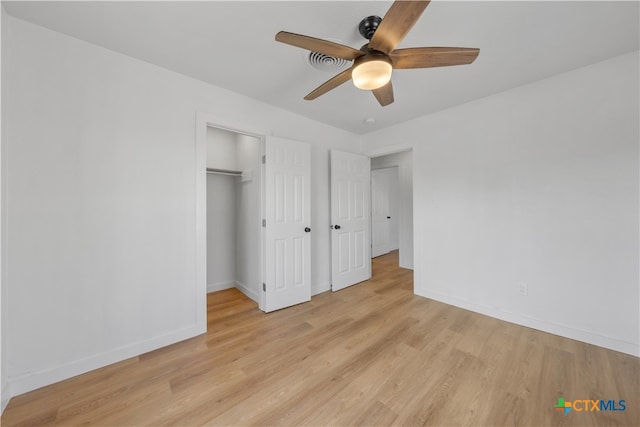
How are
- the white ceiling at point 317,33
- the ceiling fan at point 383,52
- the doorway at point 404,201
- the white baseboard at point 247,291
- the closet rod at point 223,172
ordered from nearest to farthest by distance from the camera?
the ceiling fan at point 383,52
the white ceiling at point 317,33
the white baseboard at point 247,291
the closet rod at point 223,172
the doorway at point 404,201

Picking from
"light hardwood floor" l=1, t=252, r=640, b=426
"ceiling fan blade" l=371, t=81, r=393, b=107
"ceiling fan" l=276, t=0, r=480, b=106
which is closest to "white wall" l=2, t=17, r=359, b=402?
"light hardwood floor" l=1, t=252, r=640, b=426

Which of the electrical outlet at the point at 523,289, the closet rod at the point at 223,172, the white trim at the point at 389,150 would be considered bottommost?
the electrical outlet at the point at 523,289

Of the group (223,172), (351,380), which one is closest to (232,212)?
(223,172)

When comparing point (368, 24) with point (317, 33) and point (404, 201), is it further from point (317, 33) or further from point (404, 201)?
point (404, 201)

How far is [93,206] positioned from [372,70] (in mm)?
2260

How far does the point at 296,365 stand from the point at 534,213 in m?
2.70

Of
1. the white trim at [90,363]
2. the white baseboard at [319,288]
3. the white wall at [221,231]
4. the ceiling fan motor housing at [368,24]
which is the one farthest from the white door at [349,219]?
the white trim at [90,363]

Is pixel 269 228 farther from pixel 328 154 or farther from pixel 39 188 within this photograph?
pixel 39 188

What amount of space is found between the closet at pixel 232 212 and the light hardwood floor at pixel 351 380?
105 cm

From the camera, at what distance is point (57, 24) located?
1619 millimetres

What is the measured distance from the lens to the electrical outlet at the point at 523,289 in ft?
7.94

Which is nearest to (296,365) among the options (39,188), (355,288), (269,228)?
(269,228)

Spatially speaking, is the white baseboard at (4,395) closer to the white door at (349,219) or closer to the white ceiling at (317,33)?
the white ceiling at (317,33)

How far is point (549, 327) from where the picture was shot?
2277mm
